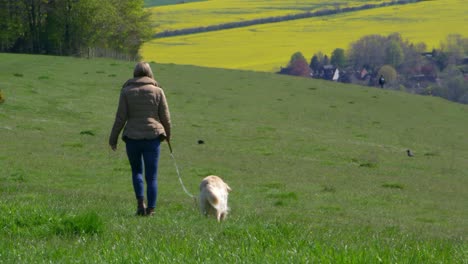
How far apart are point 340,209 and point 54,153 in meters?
10.2

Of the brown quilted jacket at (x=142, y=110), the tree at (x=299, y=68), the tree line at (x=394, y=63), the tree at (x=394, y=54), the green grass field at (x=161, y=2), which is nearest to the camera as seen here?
the brown quilted jacket at (x=142, y=110)

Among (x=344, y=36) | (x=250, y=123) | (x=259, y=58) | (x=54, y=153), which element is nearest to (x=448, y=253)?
(x=54, y=153)

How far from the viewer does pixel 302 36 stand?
140250mm

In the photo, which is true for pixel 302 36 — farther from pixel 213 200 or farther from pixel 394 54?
pixel 213 200

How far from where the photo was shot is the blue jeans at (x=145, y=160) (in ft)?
42.2

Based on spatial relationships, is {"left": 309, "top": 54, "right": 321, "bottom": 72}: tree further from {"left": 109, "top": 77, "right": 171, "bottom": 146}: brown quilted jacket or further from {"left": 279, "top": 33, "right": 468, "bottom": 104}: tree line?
{"left": 109, "top": 77, "right": 171, "bottom": 146}: brown quilted jacket

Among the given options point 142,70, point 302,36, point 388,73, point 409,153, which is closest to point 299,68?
point 388,73

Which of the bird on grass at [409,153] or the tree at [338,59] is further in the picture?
the tree at [338,59]

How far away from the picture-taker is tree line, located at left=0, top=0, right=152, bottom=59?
77.5m

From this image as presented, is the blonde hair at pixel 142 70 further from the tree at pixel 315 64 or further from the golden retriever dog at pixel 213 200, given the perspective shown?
the tree at pixel 315 64

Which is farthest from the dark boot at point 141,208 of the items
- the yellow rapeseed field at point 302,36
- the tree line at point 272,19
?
the tree line at point 272,19

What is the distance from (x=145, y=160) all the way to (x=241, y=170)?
13.5m

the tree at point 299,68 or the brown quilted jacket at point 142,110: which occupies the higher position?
the brown quilted jacket at point 142,110

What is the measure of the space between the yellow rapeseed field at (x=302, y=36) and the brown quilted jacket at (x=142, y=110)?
90.7 meters
